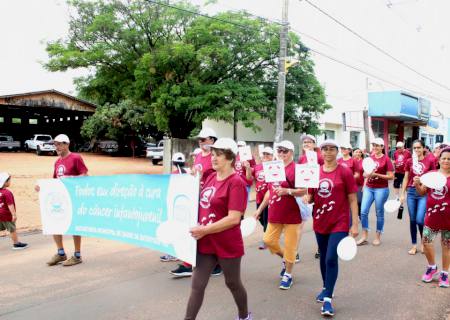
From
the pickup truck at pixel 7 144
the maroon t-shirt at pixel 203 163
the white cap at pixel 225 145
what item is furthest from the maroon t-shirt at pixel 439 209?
the pickup truck at pixel 7 144

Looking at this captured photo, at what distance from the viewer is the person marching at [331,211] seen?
422cm

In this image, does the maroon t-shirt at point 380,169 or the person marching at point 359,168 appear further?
the person marching at point 359,168

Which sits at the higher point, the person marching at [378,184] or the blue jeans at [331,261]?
the person marching at [378,184]

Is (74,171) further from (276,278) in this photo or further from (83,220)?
(276,278)

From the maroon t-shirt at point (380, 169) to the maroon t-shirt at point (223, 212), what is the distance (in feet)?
14.9

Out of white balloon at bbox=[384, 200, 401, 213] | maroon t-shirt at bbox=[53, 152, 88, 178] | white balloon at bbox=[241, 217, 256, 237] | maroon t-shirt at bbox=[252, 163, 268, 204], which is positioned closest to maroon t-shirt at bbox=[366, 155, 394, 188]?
white balloon at bbox=[384, 200, 401, 213]

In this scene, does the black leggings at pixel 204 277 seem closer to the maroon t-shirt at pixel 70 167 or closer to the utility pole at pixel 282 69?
the maroon t-shirt at pixel 70 167

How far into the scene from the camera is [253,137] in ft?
71.2

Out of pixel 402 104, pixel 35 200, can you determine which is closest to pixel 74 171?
pixel 35 200

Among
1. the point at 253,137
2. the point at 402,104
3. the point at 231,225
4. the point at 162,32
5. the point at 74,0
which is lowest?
the point at 231,225

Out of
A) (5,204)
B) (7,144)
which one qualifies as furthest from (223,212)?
(7,144)

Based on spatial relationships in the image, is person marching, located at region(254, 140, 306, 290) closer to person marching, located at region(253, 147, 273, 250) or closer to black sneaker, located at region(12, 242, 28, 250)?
person marching, located at region(253, 147, 273, 250)

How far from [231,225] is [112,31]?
56.6ft

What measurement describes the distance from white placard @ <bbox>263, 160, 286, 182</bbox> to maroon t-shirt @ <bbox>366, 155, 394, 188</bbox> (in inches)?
123
